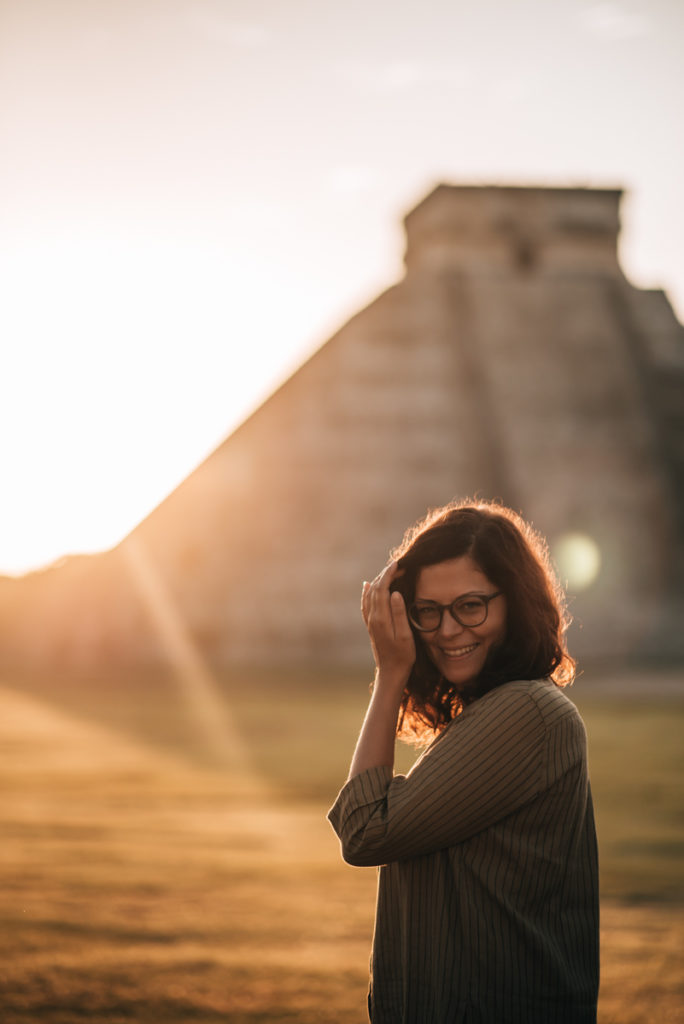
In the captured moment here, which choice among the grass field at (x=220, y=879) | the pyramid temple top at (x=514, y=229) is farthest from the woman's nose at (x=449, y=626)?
the pyramid temple top at (x=514, y=229)

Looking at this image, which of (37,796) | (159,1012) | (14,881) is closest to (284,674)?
(37,796)

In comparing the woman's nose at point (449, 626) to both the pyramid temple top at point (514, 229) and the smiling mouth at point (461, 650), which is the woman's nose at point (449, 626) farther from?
the pyramid temple top at point (514, 229)

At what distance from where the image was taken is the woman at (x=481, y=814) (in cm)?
178

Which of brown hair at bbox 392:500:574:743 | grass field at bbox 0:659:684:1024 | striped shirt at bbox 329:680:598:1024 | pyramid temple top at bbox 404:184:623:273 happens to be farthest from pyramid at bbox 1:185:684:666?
striped shirt at bbox 329:680:598:1024

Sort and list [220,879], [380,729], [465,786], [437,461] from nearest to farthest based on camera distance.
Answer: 1. [465,786]
2. [380,729]
3. [220,879]
4. [437,461]

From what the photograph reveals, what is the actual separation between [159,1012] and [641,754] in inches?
368

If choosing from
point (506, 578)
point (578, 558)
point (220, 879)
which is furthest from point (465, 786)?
point (578, 558)

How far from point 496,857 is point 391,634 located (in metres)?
0.47

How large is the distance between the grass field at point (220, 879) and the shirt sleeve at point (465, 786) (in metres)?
3.02

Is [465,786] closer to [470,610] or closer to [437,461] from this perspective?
[470,610]

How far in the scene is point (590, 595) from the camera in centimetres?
3070

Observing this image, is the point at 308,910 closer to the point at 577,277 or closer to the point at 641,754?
the point at 641,754

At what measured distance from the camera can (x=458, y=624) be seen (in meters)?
1.98

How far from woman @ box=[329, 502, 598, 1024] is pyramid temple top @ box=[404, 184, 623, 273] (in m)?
36.9
